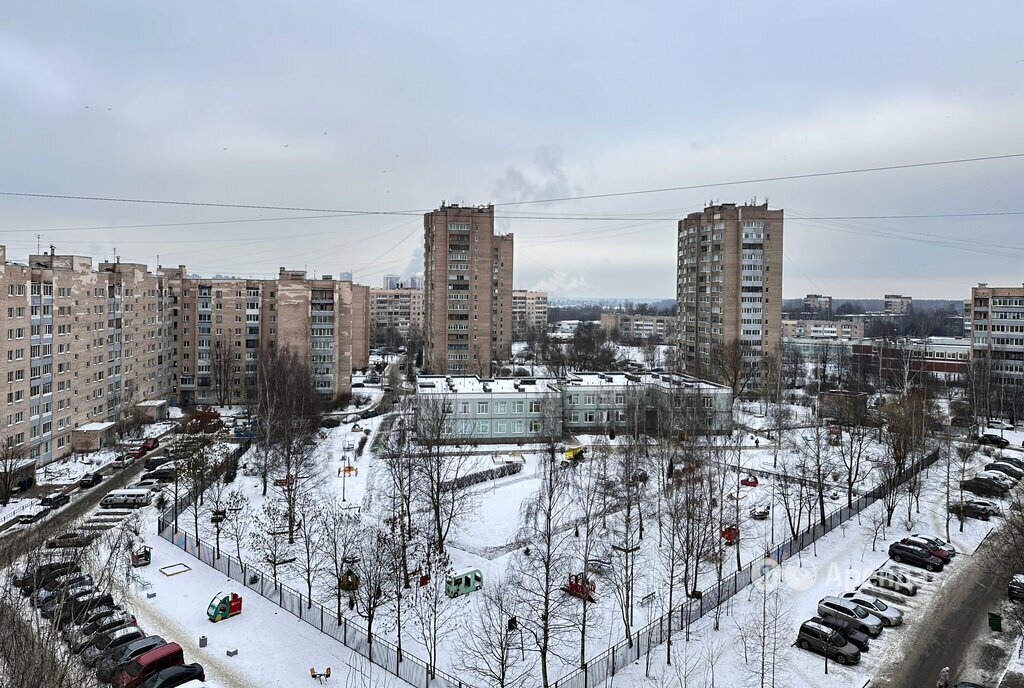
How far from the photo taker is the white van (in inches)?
875

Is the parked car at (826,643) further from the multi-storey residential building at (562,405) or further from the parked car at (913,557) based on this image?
the multi-storey residential building at (562,405)

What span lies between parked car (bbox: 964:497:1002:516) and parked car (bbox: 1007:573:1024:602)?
19.9 feet

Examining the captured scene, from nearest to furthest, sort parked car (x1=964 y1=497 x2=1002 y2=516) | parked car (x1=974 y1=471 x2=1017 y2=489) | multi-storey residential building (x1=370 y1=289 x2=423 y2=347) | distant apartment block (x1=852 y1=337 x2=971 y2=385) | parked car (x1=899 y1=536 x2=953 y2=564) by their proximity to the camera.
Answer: parked car (x1=899 y1=536 x2=953 y2=564), parked car (x1=964 y1=497 x2=1002 y2=516), parked car (x1=974 y1=471 x2=1017 y2=489), distant apartment block (x1=852 y1=337 x2=971 y2=385), multi-storey residential building (x1=370 y1=289 x2=423 y2=347)

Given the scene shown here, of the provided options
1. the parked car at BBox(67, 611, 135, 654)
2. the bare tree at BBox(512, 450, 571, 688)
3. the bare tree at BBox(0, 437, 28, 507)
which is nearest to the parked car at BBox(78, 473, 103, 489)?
the bare tree at BBox(0, 437, 28, 507)

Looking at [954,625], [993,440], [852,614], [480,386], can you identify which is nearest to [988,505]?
[954,625]

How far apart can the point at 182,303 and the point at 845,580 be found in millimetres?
40909

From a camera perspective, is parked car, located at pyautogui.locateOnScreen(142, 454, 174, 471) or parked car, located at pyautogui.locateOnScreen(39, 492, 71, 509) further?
parked car, located at pyautogui.locateOnScreen(142, 454, 174, 471)

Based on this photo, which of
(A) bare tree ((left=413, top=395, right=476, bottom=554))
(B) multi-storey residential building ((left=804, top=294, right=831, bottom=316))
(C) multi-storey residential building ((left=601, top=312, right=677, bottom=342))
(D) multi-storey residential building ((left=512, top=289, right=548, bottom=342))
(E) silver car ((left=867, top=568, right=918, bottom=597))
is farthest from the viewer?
(B) multi-storey residential building ((left=804, top=294, right=831, bottom=316))

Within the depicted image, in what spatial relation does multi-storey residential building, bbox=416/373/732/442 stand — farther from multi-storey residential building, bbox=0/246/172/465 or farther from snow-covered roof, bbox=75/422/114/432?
multi-storey residential building, bbox=0/246/172/465

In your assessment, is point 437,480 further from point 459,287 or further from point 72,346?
point 459,287

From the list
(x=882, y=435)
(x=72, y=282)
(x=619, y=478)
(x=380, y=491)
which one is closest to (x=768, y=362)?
(x=882, y=435)

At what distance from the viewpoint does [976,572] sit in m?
17.1

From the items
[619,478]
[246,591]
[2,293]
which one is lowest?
[246,591]

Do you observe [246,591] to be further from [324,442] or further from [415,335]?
[415,335]
